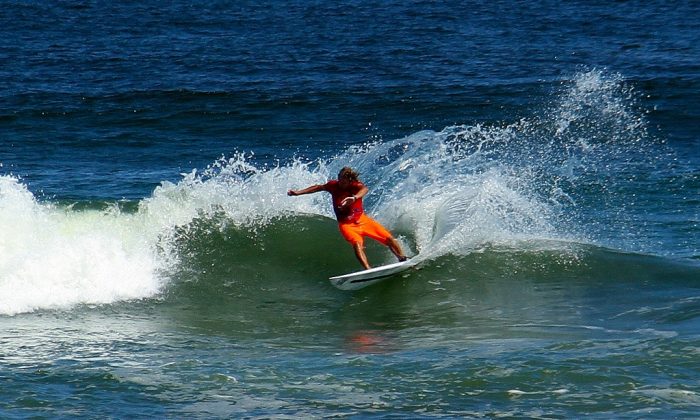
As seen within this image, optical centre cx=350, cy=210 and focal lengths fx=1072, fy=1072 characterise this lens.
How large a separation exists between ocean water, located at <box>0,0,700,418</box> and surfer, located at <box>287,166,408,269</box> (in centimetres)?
57

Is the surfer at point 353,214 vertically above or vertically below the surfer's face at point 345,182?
below

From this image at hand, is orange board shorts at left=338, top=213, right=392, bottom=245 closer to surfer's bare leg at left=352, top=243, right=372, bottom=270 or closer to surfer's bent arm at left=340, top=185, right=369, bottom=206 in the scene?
surfer's bare leg at left=352, top=243, right=372, bottom=270

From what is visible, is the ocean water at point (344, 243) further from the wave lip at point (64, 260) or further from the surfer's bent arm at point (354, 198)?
the surfer's bent arm at point (354, 198)

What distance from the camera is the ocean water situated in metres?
9.28

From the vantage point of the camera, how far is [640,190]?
18953 mm

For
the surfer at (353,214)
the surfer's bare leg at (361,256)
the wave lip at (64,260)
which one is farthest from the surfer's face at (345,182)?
the wave lip at (64,260)

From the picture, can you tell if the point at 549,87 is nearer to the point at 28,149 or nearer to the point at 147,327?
the point at 28,149

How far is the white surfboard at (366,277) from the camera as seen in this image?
511 inches

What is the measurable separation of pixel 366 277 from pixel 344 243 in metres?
1.76

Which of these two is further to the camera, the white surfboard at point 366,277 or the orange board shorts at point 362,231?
the orange board shorts at point 362,231

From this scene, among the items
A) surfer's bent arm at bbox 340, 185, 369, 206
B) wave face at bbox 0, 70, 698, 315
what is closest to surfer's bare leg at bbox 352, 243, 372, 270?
surfer's bent arm at bbox 340, 185, 369, 206

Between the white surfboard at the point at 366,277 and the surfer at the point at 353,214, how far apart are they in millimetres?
141

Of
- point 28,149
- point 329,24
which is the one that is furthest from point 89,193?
point 329,24

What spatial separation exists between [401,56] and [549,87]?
5693 millimetres
